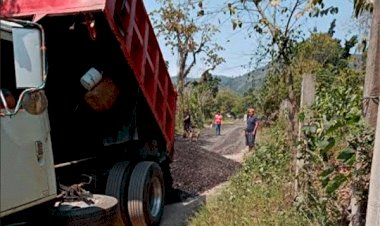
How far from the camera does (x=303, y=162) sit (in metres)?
4.91

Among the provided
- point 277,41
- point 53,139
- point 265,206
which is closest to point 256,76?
point 277,41

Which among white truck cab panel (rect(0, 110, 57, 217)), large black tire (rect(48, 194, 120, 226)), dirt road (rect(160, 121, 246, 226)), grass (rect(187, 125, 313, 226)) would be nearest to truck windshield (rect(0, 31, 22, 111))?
white truck cab panel (rect(0, 110, 57, 217))

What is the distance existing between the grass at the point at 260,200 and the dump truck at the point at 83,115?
35.9 inches

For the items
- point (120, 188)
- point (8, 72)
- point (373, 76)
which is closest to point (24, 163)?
point (8, 72)

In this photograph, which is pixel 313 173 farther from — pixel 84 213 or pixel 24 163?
pixel 24 163

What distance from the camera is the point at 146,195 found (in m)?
6.20

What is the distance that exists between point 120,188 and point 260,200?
172 centimetres

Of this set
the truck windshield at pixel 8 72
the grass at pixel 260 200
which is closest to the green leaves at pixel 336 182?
the grass at pixel 260 200

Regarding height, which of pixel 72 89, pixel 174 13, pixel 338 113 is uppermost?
pixel 174 13

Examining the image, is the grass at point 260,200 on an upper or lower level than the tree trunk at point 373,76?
lower

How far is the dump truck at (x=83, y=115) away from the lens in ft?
11.1

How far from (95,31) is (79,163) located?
1.71m

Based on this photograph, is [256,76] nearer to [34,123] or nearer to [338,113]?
[338,113]

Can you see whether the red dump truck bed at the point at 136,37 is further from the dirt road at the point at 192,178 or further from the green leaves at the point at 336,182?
the green leaves at the point at 336,182
